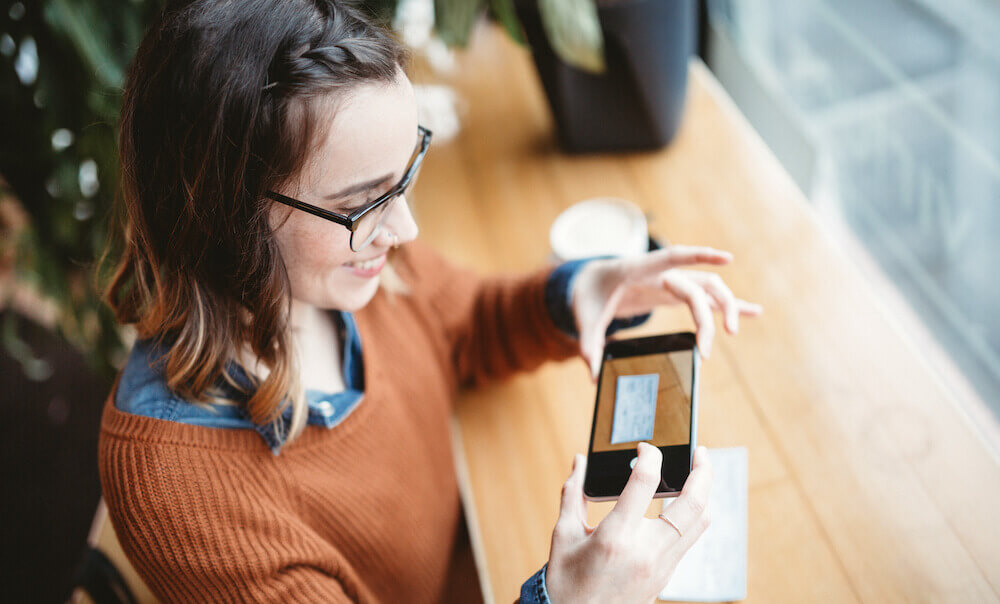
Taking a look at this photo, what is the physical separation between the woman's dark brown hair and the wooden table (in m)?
0.35

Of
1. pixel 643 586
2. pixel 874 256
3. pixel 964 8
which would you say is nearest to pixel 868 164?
pixel 874 256

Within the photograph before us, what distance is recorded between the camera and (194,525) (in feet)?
2.23

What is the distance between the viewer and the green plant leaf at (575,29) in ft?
3.58

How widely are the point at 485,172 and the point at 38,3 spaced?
0.81 meters

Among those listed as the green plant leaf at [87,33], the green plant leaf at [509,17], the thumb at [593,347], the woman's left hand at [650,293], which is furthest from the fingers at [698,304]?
the green plant leaf at [87,33]

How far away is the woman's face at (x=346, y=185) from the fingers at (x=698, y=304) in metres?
0.29

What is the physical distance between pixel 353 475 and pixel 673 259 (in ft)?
1.40

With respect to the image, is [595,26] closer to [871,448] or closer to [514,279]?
[514,279]

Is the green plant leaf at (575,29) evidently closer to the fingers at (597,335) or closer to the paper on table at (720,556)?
the fingers at (597,335)

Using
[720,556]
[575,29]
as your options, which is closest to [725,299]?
[720,556]

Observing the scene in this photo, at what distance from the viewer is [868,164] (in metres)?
1.35

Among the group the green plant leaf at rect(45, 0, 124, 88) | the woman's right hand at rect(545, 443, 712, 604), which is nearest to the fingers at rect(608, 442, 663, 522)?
the woman's right hand at rect(545, 443, 712, 604)

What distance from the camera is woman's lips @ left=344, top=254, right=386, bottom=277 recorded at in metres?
0.73

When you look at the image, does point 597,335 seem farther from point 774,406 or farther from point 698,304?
point 774,406
